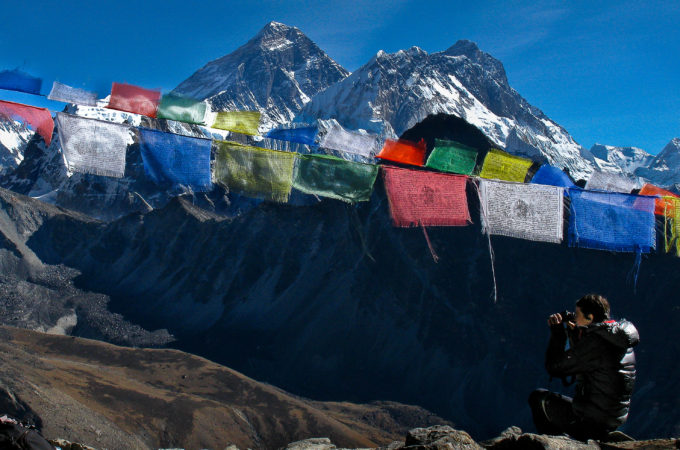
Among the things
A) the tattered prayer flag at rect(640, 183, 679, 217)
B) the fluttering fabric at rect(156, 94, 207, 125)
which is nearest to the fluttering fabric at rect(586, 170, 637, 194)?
the tattered prayer flag at rect(640, 183, 679, 217)

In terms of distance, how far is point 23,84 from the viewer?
984 centimetres

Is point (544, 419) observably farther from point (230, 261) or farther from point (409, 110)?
point (409, 110)

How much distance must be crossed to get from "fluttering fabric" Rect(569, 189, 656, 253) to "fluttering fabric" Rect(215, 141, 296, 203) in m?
6.28

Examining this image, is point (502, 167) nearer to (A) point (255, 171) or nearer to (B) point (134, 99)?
(A) point (255, 171)

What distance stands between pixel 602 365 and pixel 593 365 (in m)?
0.07

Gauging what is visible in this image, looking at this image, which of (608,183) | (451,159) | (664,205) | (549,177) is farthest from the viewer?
(608,183)

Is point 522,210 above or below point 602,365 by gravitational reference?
above

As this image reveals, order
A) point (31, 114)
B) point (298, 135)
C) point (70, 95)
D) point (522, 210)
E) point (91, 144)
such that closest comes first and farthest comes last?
point (91, 144)
point (31, 114)
point (70, 95)
point (522, 210)
point (298, 135)

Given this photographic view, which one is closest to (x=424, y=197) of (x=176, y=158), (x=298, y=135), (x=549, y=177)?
(x=549, y=177)

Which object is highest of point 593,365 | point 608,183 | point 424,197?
point 608,183

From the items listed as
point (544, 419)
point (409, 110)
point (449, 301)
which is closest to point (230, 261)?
point (449, 301)

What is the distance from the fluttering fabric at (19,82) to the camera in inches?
380

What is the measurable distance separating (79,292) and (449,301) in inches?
1736

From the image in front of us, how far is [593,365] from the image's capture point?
4012 mm
